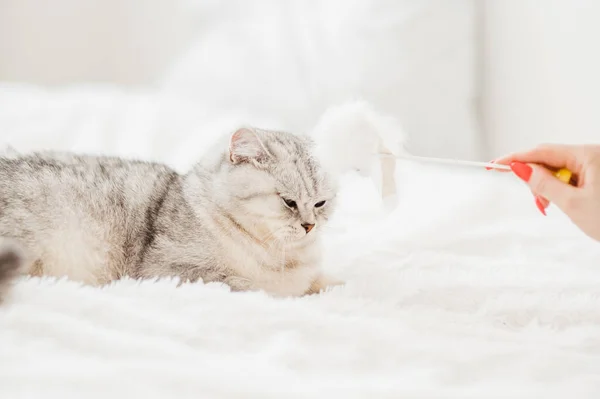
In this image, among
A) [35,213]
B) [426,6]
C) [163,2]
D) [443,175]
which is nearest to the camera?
[35,213]

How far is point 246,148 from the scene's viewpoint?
3.77ft

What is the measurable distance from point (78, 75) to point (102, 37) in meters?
0.20

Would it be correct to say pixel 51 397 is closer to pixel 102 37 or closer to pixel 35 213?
pixel 35 213

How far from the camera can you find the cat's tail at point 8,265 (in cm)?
72

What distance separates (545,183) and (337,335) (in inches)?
16.1

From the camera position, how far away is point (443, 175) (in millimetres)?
1822

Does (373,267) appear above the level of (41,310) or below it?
below

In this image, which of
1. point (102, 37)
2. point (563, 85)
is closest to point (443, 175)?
point (563, 85)

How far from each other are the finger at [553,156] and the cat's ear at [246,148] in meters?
0.45

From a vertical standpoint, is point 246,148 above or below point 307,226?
above

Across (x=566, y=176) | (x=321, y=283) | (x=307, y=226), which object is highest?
(x=566, y=176)

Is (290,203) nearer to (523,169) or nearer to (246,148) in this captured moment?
(246,148)

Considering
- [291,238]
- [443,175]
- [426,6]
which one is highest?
[426,6]

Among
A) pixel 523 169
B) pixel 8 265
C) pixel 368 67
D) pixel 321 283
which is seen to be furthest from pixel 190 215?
pixel 368 67
